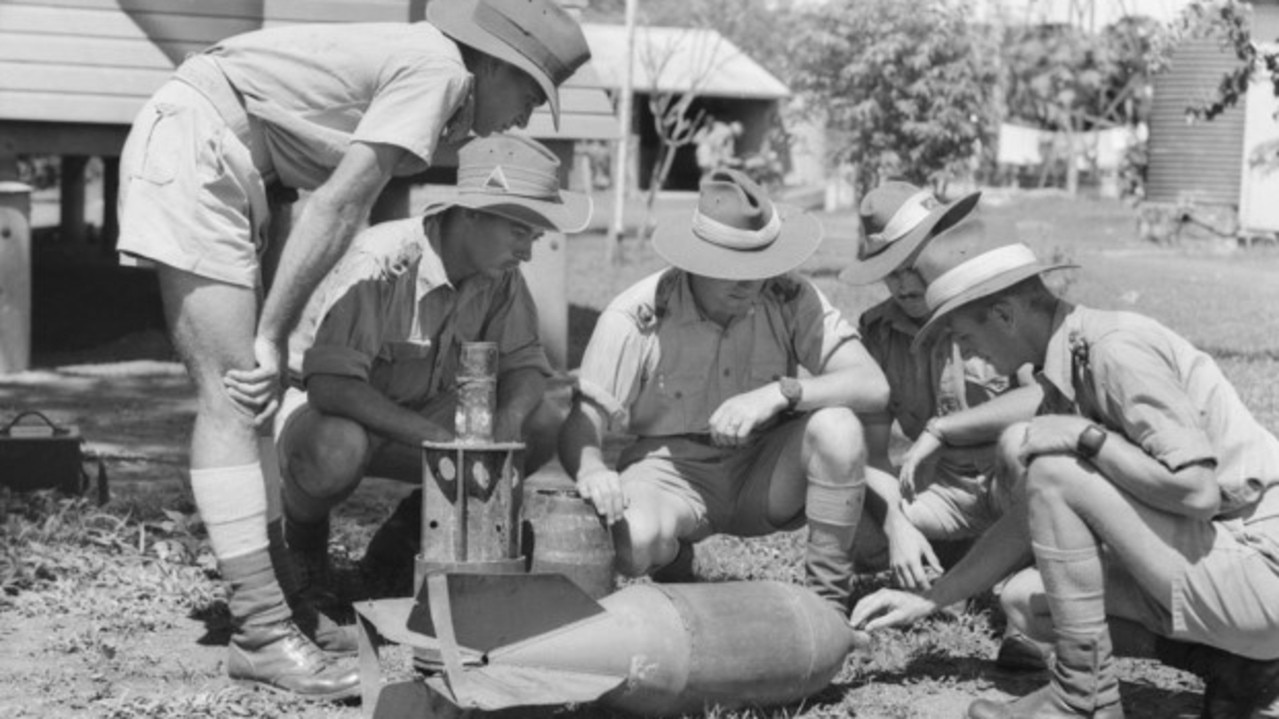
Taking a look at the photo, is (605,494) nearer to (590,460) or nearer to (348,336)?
(590,460)

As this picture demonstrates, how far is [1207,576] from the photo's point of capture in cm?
437

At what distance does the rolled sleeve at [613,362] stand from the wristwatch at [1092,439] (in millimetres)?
1494

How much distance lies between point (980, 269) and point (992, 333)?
166 millimetres

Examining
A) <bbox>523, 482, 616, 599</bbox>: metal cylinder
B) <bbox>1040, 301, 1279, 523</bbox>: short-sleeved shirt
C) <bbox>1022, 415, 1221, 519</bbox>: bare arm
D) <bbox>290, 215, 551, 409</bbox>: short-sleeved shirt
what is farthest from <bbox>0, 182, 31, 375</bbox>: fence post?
<bbox>1022, 415, 1221, 519</bbox>: bare arm

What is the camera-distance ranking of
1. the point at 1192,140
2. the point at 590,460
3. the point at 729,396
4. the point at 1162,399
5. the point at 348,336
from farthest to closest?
the point at 1192,140 → the point at 729,396 → the point at 348,336 → the point at 590,460 → the point at 1162,399

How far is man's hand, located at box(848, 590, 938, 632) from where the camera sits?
488cm

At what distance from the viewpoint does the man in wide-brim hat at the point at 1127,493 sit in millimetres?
4285

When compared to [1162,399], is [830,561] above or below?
below

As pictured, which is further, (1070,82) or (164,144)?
(1070,82)

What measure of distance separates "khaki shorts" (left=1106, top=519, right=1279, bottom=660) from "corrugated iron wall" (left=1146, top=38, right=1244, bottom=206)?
66.1 feet

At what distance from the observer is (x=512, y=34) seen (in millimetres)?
4848

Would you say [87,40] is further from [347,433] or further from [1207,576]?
[1207,576]

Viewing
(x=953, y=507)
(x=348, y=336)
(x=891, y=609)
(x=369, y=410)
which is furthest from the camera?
(x=953, y=507)

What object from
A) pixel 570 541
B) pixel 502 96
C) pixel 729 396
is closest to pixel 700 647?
pixel 570 541
